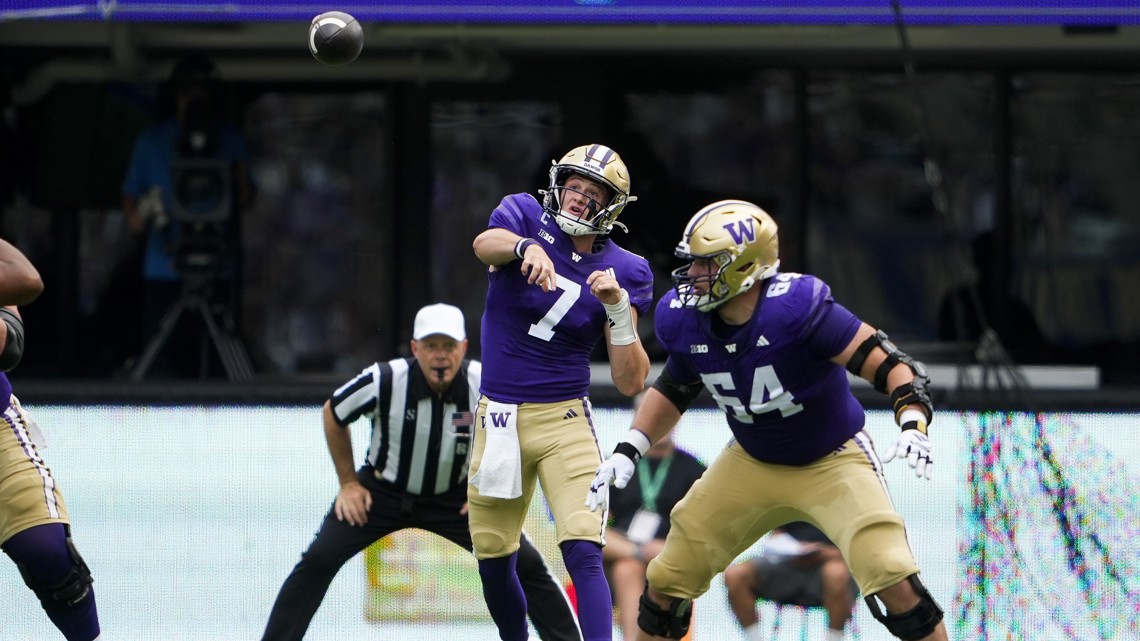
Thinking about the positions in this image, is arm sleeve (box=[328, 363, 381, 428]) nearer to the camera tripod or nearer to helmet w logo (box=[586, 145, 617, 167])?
helmet w logo (box=[586, 145, 617, 167])

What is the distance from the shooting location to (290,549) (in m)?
7.60

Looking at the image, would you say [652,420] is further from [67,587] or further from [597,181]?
[67,587]

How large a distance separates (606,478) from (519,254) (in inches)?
31.5

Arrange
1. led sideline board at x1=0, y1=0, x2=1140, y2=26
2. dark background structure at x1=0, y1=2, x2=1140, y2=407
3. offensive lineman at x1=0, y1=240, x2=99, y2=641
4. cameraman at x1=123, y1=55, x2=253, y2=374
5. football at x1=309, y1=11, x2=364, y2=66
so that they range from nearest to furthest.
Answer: offensive lineman at x1=0, y1=240, x2=99, y2=641
football at x1=309, y1=11, x2=364, y2=66
led sideline board at x1=0, y1=0, x2=1140, y2=26
cameraman at x1=123, y1=55, x2=253, y2=374
dark background structure at x1=0, y1=2, x2=1140, y2=407

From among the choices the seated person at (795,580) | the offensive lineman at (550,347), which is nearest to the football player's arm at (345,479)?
the offensive lineman at (550,347)

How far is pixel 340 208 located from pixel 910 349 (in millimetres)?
3474

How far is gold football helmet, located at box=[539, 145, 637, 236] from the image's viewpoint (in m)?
6.13

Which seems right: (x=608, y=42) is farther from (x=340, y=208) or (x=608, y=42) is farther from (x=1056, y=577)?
(x=1056, y=577)

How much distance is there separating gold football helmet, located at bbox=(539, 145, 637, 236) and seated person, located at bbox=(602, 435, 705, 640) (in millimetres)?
1371

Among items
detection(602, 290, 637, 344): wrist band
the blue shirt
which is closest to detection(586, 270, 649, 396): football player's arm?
detection(602, 290, 637, 344): wrist band

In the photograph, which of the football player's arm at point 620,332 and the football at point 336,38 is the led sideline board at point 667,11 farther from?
the football player's arm at point 620,332

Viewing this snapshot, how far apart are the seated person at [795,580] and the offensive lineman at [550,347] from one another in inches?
52.1

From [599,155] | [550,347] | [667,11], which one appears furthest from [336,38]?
[667,11]

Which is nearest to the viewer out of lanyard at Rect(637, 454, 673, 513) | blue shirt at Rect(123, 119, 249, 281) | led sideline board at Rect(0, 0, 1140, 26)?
lanyard at Rect(637, 454, 673, 513)
